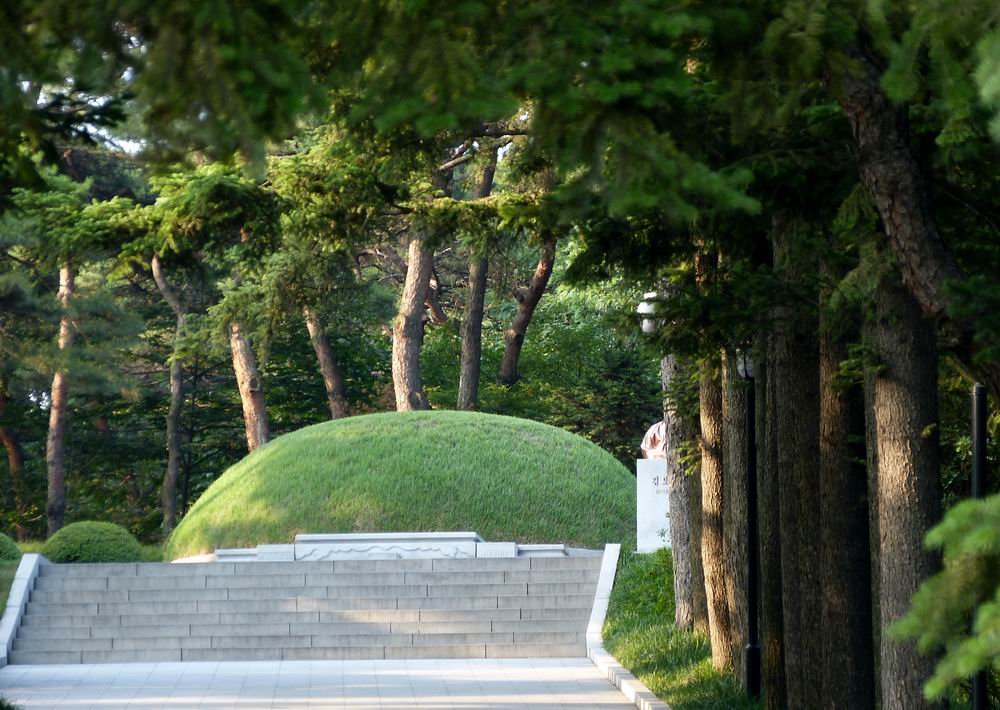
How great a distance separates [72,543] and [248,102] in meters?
18.1

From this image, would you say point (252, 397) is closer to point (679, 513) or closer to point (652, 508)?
point (652, 508)

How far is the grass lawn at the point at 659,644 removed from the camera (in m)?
12.2

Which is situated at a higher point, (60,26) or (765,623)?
(60,26)

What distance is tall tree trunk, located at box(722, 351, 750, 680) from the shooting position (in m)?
12.1

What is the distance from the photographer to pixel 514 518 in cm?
2494

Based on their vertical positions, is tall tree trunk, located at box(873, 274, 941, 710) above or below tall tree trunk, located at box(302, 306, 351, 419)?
below

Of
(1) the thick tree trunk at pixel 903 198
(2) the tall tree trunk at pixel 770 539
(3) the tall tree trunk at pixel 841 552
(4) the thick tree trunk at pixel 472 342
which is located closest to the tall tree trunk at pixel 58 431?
(4) the thick tree trunk at pixel 472 342

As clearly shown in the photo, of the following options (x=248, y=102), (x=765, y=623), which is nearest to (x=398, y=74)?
(x=248, y=102)

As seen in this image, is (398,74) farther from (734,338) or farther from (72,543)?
(72,543)

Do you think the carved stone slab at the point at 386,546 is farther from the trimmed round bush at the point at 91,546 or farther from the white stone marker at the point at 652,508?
the white stone marker at the point at 652,508

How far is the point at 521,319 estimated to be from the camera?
1394 inches

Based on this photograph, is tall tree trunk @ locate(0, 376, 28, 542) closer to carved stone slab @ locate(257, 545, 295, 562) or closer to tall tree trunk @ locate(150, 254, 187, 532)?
tall tree trunk @ locate(150, 254, 187, 532)

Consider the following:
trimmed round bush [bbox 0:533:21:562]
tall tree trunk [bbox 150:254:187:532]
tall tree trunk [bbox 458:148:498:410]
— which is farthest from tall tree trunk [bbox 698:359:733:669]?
tall tree trunk [bbox 150:254:187:532]

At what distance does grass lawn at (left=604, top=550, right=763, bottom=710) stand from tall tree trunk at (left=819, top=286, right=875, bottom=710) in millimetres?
2289
